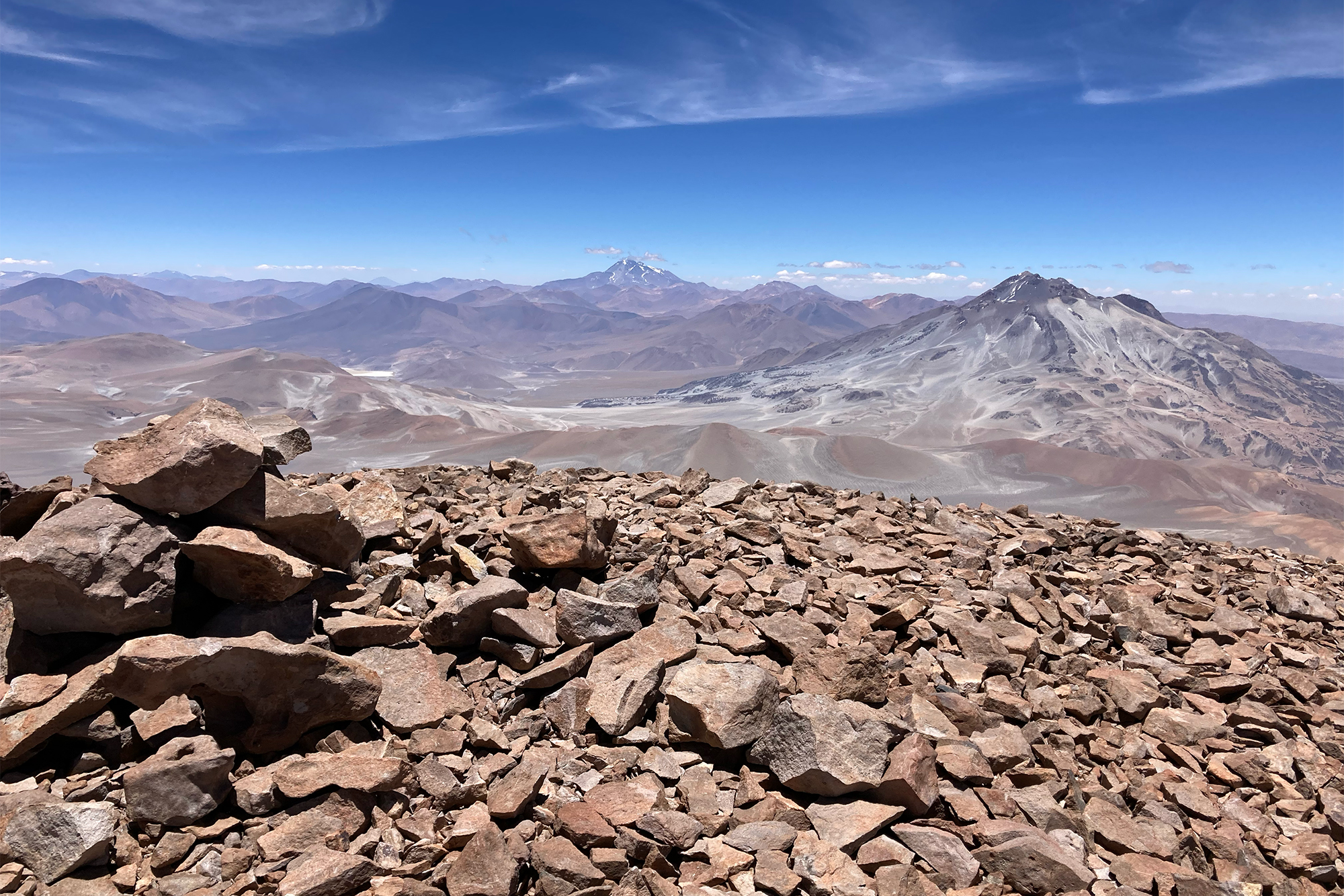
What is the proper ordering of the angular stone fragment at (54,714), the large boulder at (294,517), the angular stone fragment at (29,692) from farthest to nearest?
the large boulder at (294,517)
the angular stone fragment at (29,692)
the angular stone fragment at (54,714)

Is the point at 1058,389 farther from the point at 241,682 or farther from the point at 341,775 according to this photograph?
the point at 241,682

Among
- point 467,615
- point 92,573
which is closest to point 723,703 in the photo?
point 467,615

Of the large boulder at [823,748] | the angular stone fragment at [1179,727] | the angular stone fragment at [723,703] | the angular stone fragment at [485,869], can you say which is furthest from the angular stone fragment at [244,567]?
the angular stone fragment at [1179,727]

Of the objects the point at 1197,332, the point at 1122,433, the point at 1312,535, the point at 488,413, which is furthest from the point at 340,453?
the point at 1197,332

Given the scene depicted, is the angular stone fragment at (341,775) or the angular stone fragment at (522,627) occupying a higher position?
the angular stone fragment at (522,627)

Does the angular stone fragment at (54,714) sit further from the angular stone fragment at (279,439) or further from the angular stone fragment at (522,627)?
the angular stone fragment at (522,627)

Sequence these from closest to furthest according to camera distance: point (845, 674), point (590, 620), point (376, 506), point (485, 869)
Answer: point (485, 869) → point (845, 674) → point (590, 620) → point (376, 506)

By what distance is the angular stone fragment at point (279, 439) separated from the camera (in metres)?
5.30

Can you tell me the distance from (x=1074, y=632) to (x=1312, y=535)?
56.4 meters

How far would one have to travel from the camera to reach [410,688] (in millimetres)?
4633

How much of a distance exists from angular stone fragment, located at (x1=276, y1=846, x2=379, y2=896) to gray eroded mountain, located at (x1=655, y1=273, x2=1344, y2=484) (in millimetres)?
107944

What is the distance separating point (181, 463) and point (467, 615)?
2.13 m

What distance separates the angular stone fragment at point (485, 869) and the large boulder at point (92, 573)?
2515 mm

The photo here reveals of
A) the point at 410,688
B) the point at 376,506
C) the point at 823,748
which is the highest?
the point at 376,506
